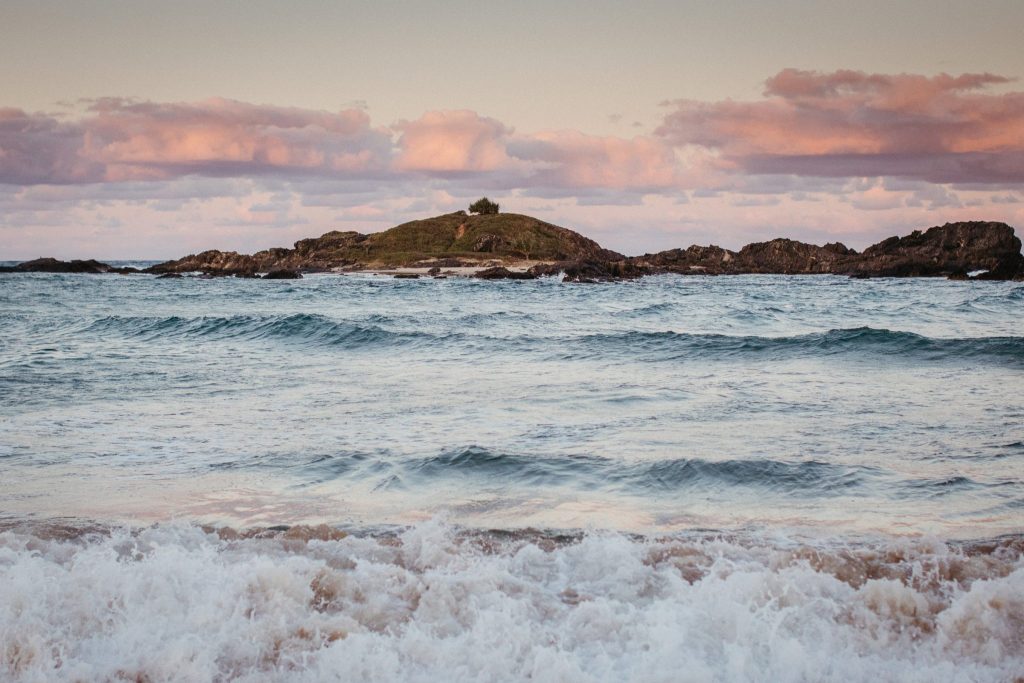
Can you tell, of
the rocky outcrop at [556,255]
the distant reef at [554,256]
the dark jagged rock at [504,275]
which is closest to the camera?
the dark jagged rock at [504,275]

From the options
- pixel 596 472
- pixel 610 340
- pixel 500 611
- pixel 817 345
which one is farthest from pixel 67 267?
pixel 500 611

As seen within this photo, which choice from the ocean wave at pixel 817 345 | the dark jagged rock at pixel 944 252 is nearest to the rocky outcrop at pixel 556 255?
the dark jagged rock at pixel 944 252

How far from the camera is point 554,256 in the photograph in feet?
309

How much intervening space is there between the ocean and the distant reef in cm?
5244

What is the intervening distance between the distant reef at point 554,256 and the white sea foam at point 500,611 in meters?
59.6

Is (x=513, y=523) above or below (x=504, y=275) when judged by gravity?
below

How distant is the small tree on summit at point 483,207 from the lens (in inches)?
4382

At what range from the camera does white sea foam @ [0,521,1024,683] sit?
4426 millimetres

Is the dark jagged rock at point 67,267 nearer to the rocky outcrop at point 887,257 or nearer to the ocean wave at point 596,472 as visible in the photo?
the rocky outcrop at point 887,257

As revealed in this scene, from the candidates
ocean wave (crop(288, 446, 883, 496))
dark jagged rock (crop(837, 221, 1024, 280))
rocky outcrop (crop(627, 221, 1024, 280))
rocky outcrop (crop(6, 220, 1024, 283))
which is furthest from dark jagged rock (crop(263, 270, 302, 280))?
ocean wave (crop(288, 446, 883, 496))

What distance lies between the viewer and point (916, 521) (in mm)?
6863

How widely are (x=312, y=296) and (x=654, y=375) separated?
33234mm

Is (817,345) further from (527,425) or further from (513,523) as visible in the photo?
(513,523)

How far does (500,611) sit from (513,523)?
6.31ft
